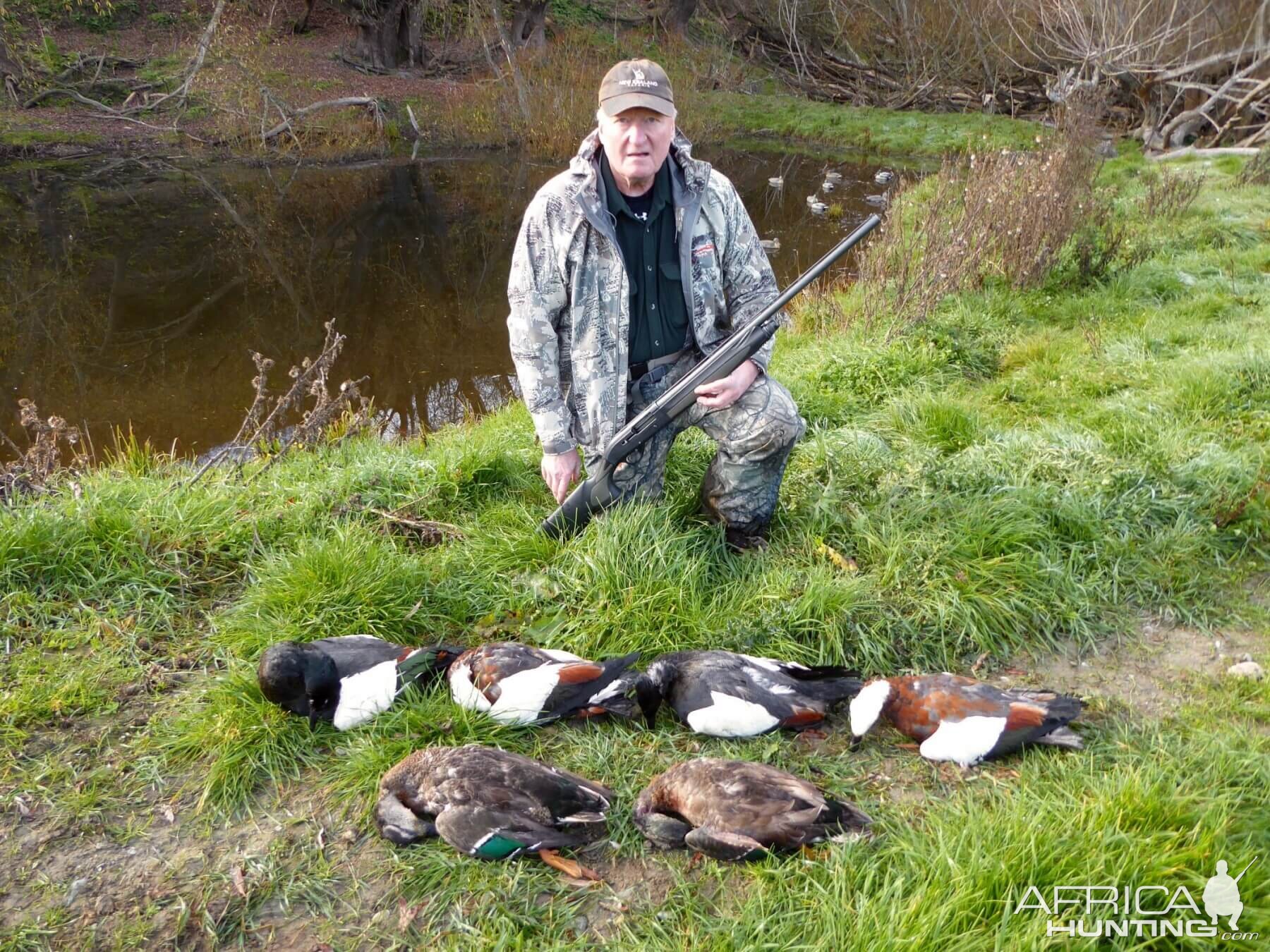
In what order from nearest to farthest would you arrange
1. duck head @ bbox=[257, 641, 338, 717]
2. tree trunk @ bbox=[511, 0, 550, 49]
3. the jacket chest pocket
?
duck head @ bbox=[257, 641, 338, 717] → the jacket chest pocket → tree trunk @ bbox=[511, 0, 550, 49]

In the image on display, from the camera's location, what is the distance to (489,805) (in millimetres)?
2723

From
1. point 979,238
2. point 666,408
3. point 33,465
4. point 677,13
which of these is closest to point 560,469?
point 666,408

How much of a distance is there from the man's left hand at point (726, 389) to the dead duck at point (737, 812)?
5.65ft

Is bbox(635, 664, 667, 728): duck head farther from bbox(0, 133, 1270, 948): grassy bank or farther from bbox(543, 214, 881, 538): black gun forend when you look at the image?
bbox(543, 214, 881, 538): black gun forend

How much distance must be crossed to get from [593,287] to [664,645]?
1.66 meters

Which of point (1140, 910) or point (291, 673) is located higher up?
point (291, 673)

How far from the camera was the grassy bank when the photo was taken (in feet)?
8.32

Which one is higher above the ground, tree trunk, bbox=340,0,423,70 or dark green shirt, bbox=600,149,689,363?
tree trunk, bbox=340,0,423,70

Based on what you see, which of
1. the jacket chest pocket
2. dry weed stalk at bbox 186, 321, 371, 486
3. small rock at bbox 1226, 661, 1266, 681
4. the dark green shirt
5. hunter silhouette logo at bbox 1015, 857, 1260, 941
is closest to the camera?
hunter silhouette logo at bbox 1015, 857, 1260, 941

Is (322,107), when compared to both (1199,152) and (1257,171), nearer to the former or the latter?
(1199,152)

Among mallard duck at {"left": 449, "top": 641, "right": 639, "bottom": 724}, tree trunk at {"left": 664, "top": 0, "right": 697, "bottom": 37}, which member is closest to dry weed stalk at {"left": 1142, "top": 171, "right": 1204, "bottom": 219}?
mallard duck at {"left": 449, "top": 641, "right": 639, "bottom": 724}

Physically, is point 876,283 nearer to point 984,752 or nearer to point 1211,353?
point 1211,353

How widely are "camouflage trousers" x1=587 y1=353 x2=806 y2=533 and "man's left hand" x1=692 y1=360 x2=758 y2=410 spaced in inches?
3.8

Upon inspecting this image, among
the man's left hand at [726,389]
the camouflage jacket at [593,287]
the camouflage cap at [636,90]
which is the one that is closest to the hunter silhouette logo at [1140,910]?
the man's left hand at [726,389]
